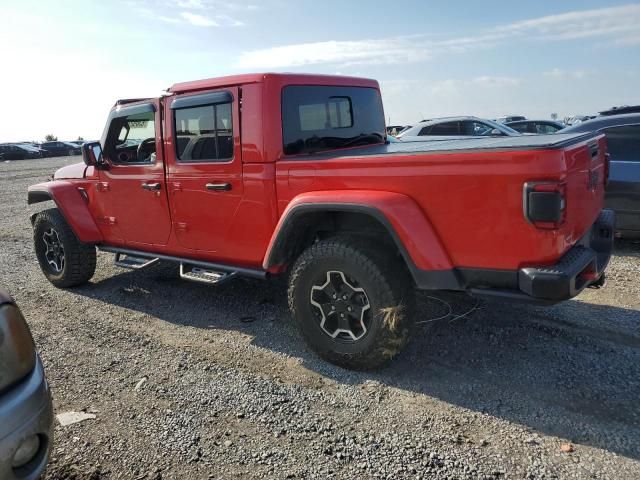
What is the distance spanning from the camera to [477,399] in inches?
121

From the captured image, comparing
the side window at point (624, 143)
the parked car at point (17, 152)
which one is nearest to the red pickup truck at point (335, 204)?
the side window at point (624, 143)

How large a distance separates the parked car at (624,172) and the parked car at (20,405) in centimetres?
575

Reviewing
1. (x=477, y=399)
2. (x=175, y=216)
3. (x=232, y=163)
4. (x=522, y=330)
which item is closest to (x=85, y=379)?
(x=175, y=216)

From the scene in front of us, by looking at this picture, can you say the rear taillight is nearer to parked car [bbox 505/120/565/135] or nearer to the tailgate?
the tailgate

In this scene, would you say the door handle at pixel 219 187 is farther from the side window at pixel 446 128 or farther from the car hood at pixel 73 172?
the side window at pixel 446 128

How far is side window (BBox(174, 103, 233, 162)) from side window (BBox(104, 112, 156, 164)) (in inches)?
19.0

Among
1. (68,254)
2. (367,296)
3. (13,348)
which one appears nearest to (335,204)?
(367,296)

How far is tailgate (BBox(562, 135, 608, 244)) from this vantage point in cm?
273

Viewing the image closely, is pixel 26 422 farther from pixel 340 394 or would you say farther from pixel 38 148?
pixel 38 148

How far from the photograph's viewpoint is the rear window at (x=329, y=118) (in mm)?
3822

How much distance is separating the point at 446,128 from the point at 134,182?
28.6 ft

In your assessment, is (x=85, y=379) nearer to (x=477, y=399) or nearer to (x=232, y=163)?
(x=232, y=163)

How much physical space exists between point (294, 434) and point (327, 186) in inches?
59.8

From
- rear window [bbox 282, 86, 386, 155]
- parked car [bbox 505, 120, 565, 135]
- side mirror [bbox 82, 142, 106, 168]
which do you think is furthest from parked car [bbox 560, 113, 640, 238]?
parked car [bbox 505, 120, 565, 135]
